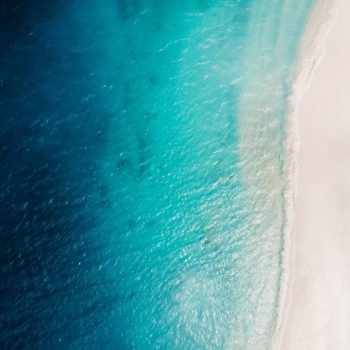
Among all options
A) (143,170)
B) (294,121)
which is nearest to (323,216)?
(294,121)

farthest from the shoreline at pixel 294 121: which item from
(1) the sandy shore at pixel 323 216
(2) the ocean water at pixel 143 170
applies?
(2) the ocean water at pixel 143 170

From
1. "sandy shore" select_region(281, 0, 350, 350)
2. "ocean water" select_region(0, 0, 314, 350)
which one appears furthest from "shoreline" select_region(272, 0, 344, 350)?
"ocean water" select_region(0, 0, 314, 350)

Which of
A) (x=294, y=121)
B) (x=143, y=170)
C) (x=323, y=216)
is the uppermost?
(x=294, y=121)

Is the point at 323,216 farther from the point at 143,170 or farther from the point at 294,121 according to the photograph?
the point at 143,170

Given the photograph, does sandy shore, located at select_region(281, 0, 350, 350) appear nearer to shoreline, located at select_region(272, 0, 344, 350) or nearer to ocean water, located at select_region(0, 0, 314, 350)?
shoreline, located at select_region(272, 0, 344, 350)

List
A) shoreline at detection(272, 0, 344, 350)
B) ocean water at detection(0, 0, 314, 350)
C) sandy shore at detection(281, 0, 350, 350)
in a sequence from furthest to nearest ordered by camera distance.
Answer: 1. ocean water at detection(0, 0, 314, 350)
2. shoreline at detection(272, 0, 344, 350)
3. sandy shore at detection(281, 0, 350, 350)
